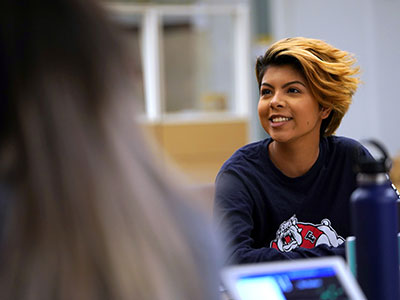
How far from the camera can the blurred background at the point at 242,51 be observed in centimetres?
529

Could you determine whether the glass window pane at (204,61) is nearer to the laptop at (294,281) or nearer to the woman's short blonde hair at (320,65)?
the woman's short blonde hair at (320,65)

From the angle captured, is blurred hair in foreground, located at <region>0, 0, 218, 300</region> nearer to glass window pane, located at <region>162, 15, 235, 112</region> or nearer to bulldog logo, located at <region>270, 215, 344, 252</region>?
bulldog logo, located at <region>270, 215, 344, 252</region>

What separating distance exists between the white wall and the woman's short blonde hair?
3.77 m

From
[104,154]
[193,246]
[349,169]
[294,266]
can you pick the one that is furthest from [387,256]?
[349,169]

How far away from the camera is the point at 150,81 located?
204 inches

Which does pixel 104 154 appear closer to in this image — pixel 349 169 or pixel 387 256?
pixel 387 256

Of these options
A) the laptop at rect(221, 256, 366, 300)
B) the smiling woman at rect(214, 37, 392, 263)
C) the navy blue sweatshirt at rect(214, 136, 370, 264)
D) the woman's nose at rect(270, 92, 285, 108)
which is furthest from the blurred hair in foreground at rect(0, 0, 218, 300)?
the woman's nose at rect(270, 92, 285, 108)

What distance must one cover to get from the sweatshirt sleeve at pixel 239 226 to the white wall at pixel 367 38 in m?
3.95

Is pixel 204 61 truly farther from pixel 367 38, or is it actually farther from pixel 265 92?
pixel 265 92

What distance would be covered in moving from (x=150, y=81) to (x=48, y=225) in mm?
4739

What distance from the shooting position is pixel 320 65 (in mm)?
1680

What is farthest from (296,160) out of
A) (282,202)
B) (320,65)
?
(320,65)

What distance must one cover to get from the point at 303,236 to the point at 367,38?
4.32 metres

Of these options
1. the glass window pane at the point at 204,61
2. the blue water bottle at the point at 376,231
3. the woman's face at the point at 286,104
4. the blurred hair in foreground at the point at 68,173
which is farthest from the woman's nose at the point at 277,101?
the glass window pane at the point at 204,61
